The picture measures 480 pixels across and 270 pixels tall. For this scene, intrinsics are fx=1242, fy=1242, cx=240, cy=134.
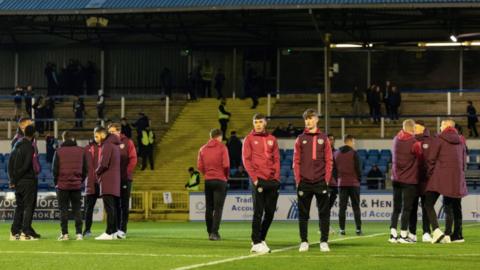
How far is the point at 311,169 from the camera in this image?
17.2 m

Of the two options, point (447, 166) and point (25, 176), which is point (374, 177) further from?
point (25, 176)

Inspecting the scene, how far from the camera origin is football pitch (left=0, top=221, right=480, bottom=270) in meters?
15.0

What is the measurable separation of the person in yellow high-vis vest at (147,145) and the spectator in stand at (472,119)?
10371 mm

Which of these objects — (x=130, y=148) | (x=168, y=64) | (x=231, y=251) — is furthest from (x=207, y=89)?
(x=231, y=251)

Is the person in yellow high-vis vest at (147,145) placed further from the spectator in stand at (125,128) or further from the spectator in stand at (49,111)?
the spectator in stand at (49,111)

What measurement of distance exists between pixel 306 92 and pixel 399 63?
149 inches

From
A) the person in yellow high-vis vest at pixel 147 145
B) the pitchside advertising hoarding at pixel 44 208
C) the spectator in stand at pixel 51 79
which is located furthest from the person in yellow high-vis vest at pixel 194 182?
the spectator in stand at pixel 51 79

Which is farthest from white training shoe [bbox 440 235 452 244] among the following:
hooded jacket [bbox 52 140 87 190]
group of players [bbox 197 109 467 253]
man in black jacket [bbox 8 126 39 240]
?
man in black jacket [bbox 8 126 39 240]

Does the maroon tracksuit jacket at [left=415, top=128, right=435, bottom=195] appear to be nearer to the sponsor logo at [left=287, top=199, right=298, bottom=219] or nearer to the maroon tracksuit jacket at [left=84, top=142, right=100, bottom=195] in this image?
the maroon tracksuit jacket at [left=84, top=142, right=100, bottom=195]

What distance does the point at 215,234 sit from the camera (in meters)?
21.1

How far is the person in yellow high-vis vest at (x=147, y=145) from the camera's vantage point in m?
41.0

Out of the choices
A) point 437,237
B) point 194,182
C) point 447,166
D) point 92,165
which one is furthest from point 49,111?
point 437,237

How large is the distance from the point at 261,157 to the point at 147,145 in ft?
78.4

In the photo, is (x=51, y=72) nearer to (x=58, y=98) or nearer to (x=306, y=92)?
(x=58, y=98)
